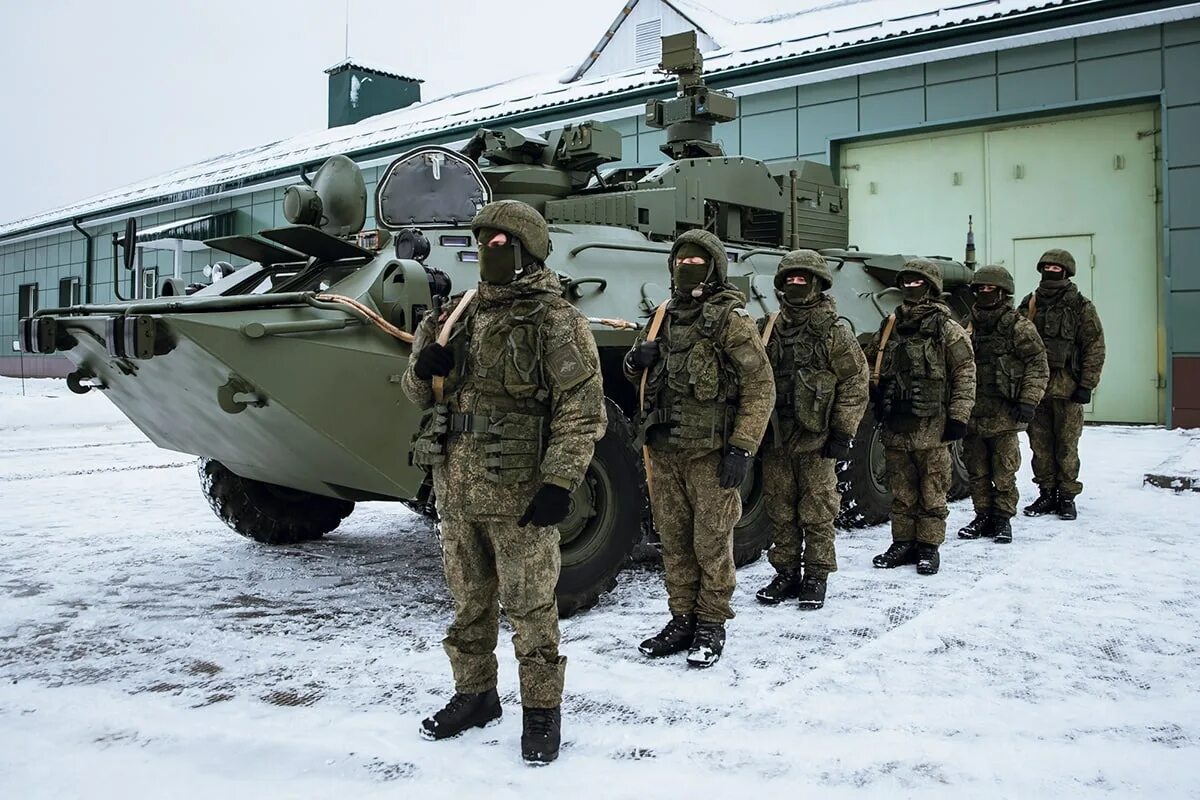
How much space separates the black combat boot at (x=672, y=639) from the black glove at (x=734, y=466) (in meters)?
0.63

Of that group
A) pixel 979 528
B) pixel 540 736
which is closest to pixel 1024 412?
pixel 979 528

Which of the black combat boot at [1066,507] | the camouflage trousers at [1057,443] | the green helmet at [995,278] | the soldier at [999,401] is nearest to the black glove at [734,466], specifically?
the soldier at [999,401]

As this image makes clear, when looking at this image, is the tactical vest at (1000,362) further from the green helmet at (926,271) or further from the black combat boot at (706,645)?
the black combat boot at (706,645)

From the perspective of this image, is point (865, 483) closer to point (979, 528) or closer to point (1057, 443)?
point (979, 528)

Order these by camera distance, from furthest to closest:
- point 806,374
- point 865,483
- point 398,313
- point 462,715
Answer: point 865,483
point 806,374
point 398,313
point 462,715

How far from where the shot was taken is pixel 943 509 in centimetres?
584

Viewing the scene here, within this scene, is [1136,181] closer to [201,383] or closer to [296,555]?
[296,555]

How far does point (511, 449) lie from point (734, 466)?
1.11 meters

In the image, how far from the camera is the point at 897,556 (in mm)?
5891

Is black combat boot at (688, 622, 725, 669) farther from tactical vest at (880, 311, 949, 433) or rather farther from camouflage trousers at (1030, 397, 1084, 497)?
camouflage trousers at (1030, 397, 1084, 497)

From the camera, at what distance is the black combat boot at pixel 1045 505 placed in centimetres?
742

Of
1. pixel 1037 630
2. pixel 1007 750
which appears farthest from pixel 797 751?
pixel 1037 630

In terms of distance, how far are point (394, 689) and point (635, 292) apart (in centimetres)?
251

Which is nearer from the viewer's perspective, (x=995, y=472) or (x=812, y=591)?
(x=812, y=591)
